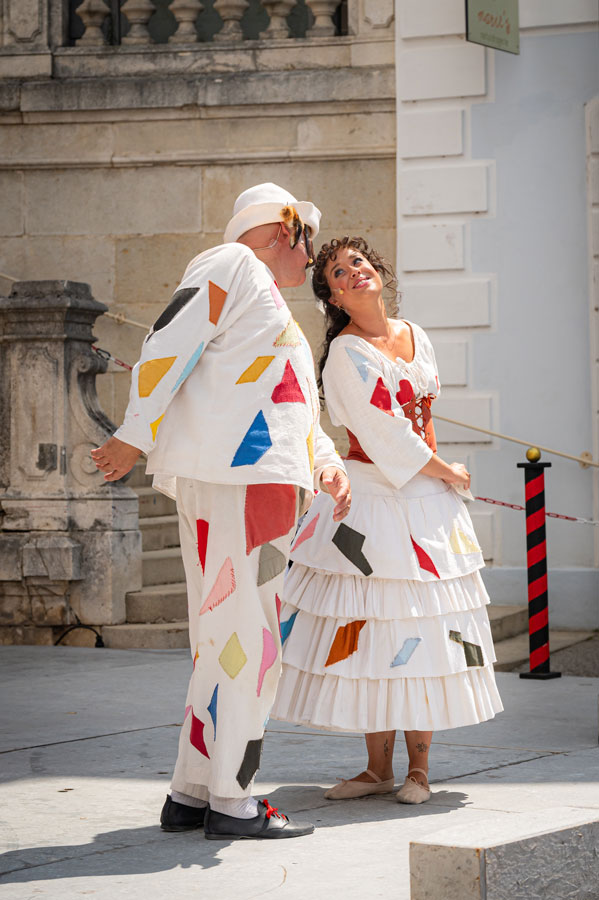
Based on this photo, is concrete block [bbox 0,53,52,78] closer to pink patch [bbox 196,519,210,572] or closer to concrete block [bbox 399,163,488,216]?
concrete block [bbox 399,163,488,216]

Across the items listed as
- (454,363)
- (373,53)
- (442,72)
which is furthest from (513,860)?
(373,53)

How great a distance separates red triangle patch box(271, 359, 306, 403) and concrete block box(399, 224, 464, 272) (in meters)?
6.08

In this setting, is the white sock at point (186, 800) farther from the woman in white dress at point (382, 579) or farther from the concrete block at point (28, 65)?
the concrete block at point (28, 65)

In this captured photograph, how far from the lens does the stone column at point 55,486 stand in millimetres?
8086

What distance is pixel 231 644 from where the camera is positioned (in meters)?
3.65

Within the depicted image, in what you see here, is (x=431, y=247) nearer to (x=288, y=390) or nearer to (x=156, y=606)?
(x=156, y=606)

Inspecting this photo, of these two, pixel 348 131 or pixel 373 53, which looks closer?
pixel 373 53

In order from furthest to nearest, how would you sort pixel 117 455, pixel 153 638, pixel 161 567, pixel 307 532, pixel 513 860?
pixel 161 567
pixel 153 638
pixel 307 532
pixel 117 455
pixel 513 860

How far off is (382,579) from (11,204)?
7.74 metres

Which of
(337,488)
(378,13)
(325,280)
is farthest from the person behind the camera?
(378,13)

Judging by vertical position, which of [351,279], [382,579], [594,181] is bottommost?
[382,579]

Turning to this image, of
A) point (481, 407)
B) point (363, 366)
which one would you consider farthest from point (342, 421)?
point (481, 407)

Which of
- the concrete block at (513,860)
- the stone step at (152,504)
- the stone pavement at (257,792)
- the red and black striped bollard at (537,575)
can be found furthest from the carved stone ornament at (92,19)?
the concrete block at (513,860)

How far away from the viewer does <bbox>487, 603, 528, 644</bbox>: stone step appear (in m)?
8.33
